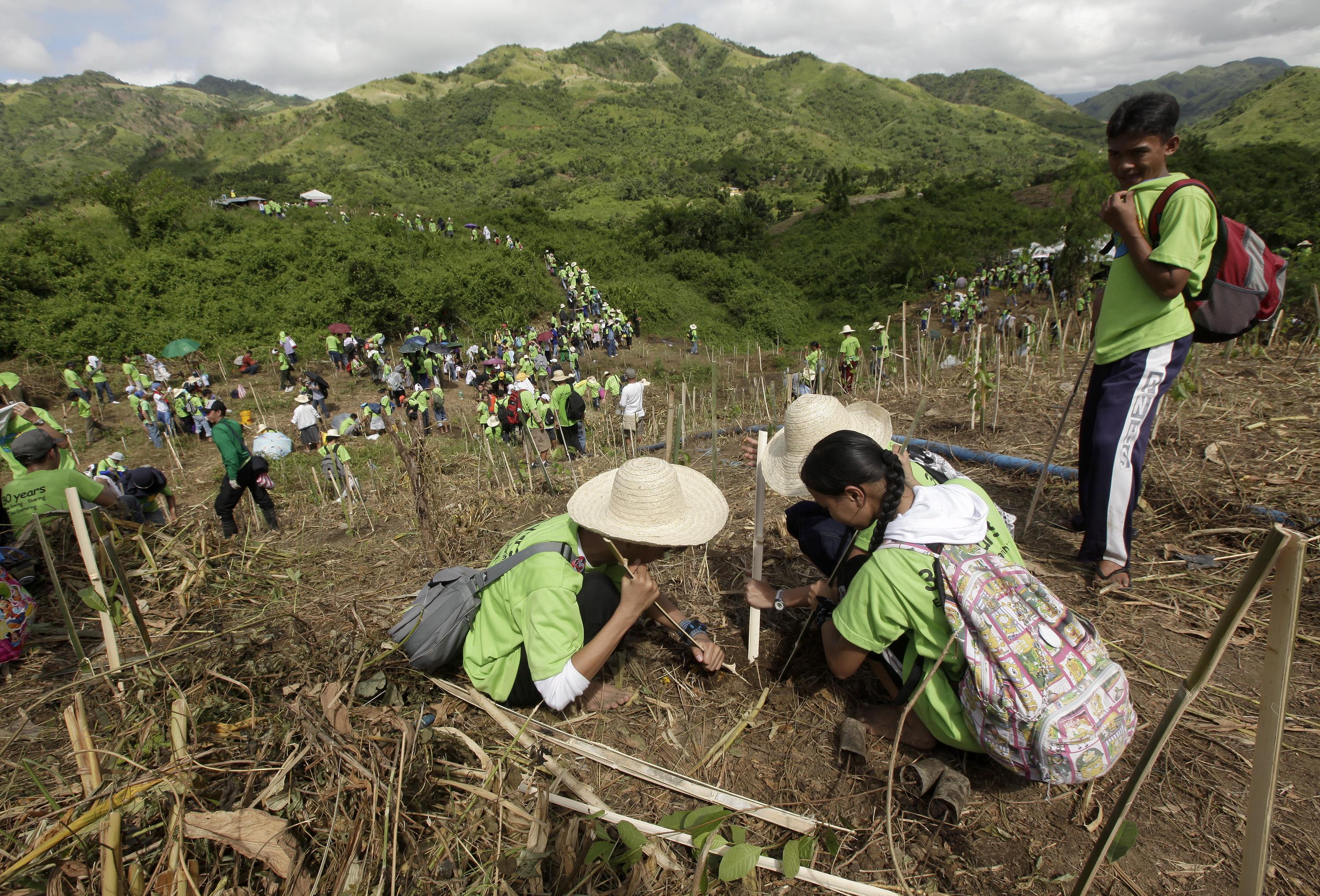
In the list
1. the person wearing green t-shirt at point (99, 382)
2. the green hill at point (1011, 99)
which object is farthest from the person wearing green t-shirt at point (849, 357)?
the green hill at point (1011, 99)

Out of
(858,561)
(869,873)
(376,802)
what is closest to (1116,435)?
(858,561)

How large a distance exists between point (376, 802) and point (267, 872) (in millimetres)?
311

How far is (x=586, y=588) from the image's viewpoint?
2293 mm

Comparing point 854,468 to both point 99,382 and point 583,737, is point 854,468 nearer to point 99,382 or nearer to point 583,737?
point 583,737

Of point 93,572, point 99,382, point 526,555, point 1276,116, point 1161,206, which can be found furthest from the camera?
point 1276,116

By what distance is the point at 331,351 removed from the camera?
15492 mm

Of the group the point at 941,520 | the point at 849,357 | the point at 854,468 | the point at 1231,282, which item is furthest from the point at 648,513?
the point at 849,357

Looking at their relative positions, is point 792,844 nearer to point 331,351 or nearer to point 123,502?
point 123,502

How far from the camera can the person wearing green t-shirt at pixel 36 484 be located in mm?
3354

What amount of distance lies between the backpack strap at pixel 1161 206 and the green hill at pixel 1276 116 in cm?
6131

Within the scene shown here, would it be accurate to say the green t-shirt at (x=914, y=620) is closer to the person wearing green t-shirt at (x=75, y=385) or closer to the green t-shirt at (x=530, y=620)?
the green t-shirt at (x=530, y=620)

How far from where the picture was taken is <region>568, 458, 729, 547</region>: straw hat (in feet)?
6.82

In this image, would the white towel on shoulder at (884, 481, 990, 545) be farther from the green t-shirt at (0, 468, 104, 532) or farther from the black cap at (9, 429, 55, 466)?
the black cap at (9, 429, 55, 466)

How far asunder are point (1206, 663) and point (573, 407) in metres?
7.49
